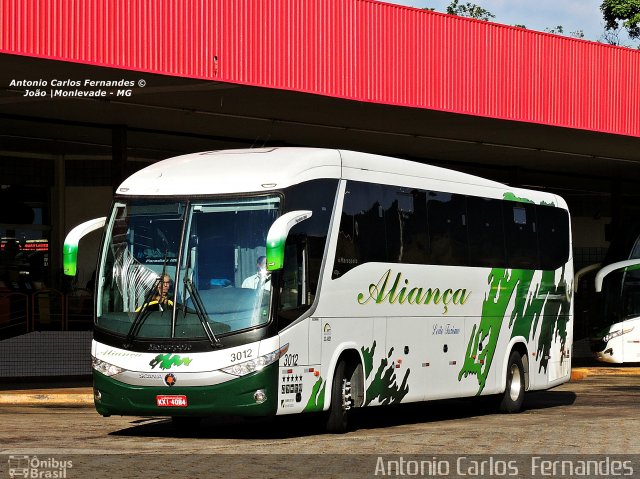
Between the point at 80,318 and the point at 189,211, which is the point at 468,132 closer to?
the point at 80,318

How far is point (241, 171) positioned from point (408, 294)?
3.39 m

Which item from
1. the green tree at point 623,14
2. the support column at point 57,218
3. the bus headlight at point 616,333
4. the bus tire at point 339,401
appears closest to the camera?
the bus tire at point 339,401

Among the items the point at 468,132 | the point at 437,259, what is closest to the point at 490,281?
the point at 437,259

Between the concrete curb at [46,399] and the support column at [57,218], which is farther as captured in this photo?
the support column at [57,218]

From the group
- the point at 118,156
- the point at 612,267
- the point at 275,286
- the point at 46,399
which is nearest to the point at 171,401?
the point at 275,286

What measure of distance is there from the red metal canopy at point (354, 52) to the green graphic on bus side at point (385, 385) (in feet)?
23.8

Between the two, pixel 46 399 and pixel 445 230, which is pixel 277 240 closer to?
pixel 445 230

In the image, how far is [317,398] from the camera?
50.7 ft

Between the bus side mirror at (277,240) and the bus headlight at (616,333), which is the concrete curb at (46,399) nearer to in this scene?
the bus side mirror at (277,240)

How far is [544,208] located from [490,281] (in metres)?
2.74

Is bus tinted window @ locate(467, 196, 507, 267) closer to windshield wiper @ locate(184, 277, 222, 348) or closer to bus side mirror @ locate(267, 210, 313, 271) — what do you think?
bus side mirror @ locate(267, 210, 313, 271)

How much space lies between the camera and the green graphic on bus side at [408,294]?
16.8 m

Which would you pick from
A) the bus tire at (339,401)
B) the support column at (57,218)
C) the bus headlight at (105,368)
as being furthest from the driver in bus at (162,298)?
the support column at (57,218)

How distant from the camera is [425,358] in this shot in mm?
18109
